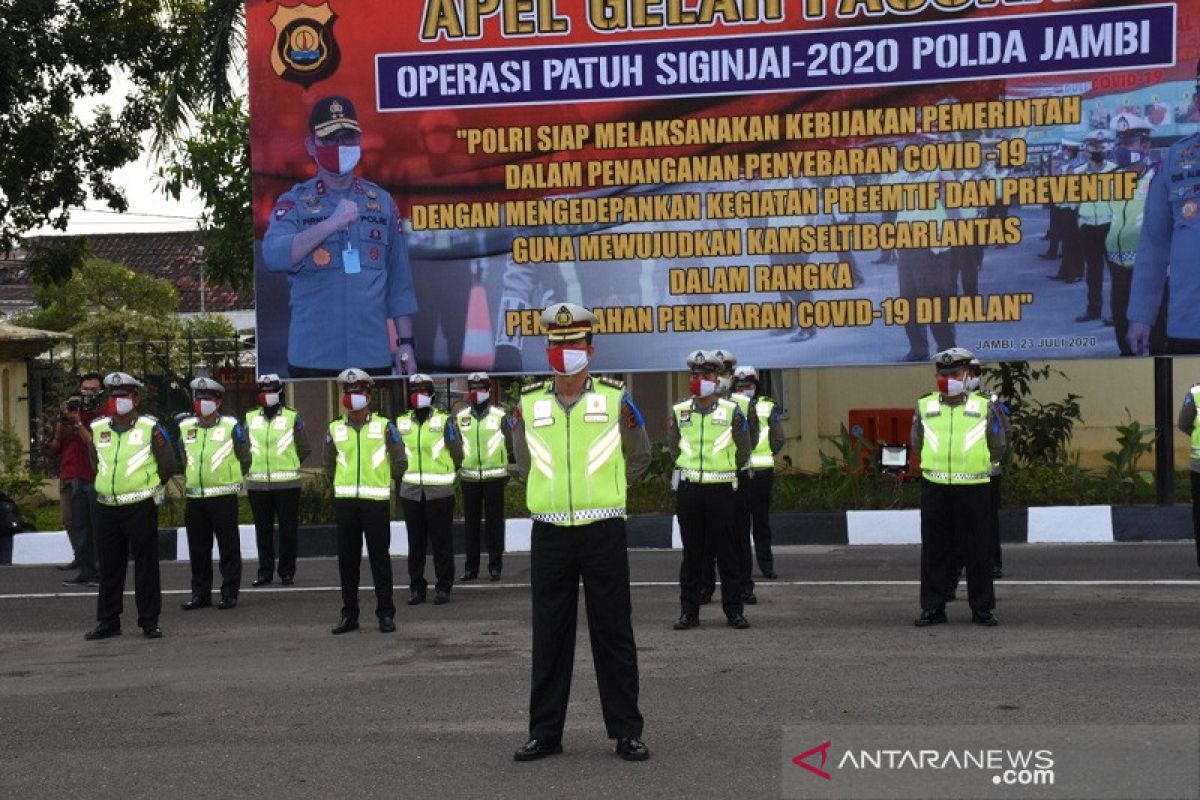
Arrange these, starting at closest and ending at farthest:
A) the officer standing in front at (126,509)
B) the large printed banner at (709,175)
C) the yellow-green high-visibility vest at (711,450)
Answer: the yellow-green high-visibility vest at (711,450) → the officer standing in front at (126,509) → the large printed banner at (709,175)

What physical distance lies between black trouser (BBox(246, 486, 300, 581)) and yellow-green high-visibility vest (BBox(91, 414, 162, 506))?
3.10 metres

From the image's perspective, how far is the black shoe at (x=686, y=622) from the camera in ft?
36.7

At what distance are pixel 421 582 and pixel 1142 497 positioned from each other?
28.7 ft

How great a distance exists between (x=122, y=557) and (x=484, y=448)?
3.80m

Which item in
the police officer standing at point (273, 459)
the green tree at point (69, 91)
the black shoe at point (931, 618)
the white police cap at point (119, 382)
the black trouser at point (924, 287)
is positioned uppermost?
the green tree at point (69, 91)

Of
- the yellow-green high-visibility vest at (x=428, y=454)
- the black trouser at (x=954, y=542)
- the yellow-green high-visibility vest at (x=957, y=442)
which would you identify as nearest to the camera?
the black trouser at (x=954, y=542)

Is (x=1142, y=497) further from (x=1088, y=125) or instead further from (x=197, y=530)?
(x=197, y=530)

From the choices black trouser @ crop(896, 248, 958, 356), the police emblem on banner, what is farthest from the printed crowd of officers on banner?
the police emblem on banner

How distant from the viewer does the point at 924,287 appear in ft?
54.3

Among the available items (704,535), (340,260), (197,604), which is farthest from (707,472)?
(340,260)

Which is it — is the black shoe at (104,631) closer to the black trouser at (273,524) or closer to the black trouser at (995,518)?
the black trouser at (273,524)

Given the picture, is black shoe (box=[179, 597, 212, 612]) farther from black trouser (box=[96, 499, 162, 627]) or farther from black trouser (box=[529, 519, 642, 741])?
black trouser (box=[529, 519, 642, 741])

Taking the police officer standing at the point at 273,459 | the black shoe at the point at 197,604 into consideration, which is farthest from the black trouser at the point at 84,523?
the black shoe at the point at 197,604

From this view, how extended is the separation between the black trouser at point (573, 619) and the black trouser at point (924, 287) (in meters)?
9.54
